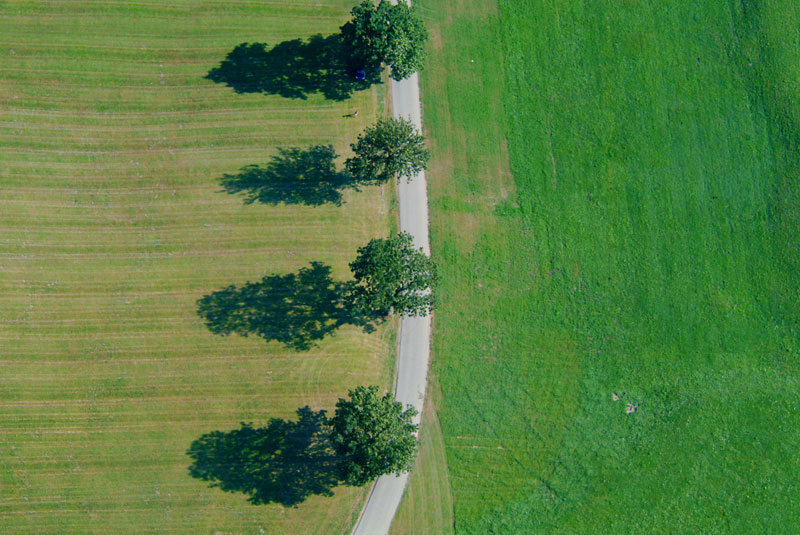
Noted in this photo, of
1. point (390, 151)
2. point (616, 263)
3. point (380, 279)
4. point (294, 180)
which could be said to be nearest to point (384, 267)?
point (380, 279)

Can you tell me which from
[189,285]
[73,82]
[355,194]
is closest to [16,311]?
[189,285]

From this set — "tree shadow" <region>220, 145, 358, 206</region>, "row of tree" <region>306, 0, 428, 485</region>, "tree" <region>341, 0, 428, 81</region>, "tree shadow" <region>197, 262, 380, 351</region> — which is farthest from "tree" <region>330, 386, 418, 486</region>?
"tree" <region>341, 0, 428, 81</region>

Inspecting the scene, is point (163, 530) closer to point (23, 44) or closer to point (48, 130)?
point (48, 130)

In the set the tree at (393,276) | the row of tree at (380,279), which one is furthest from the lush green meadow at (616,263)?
the tree at (393,276)

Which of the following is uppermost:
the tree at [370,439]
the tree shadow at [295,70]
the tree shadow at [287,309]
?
the tree shadow at [295,70]

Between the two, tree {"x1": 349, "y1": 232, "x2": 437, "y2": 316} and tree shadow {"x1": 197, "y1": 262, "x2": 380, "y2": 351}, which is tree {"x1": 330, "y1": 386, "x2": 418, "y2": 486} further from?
tree shadow {"x1": 197, "y1": 262, "x2": 380, "y2": 351}

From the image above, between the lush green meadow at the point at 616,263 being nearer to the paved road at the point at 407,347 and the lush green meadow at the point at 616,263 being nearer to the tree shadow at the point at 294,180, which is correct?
the paved road at the point at 407,347
